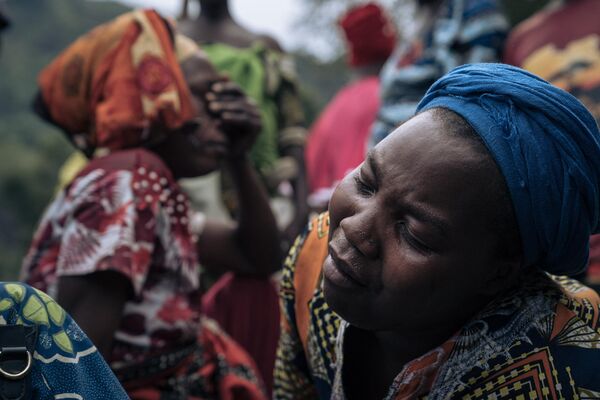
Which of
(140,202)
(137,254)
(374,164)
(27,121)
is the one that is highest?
(374,164)

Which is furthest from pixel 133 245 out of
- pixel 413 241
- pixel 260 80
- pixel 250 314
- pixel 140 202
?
pixel 260 80

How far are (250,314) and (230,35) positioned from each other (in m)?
1.72

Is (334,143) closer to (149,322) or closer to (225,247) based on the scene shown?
(225,247)

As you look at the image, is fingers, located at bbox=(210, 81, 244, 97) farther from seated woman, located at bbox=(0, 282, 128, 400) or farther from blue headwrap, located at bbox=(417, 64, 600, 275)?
seated woman, located at bbox=(0, 282, 128, 400)

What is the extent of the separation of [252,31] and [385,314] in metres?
3.15

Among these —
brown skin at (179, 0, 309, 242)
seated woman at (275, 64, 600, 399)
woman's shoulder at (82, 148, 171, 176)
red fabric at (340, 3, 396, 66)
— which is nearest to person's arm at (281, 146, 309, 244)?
brown skin at (179, 0, 309, 242)

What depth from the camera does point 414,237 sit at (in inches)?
55.6

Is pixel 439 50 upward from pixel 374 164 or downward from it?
downward

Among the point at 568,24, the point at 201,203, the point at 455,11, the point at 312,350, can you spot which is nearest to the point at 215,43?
the point at 201,203

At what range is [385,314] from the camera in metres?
1.46

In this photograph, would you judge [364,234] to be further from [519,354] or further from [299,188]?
[299,188]

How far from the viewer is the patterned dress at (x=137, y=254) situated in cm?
201

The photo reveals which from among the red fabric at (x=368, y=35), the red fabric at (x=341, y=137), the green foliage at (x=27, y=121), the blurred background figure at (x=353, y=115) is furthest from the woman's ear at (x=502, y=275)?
the green foliage at (x=27, y=121)

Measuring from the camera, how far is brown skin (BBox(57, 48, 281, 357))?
1980 mm
